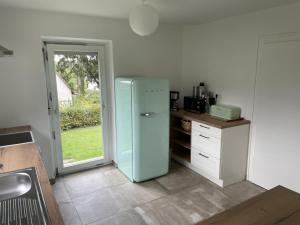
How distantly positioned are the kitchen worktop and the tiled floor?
94cm

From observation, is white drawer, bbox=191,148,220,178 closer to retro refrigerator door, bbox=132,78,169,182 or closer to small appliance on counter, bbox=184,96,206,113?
retro refrigerator door, bbox=132,78,169,182

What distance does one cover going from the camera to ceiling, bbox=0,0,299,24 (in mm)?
2373

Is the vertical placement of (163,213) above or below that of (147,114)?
below

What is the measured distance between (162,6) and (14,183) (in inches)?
88.2

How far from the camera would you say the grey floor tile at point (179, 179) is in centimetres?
309

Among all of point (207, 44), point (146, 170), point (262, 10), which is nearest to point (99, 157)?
point (146, 170)

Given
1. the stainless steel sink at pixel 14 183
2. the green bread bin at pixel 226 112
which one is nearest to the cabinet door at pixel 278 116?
the green bread bin at pixel 226 112

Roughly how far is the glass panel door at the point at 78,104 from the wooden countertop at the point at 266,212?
2754mm

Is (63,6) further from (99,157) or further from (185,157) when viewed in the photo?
(185,157)

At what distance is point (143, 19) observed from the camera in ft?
7.16

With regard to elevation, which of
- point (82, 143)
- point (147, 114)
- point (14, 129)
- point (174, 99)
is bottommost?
point (82, 143)

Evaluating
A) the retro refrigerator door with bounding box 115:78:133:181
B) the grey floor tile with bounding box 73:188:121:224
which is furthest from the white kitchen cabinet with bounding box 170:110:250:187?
the grey floor tile with bounding box 73:188:121:224

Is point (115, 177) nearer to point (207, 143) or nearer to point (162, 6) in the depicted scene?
point (207, 143)

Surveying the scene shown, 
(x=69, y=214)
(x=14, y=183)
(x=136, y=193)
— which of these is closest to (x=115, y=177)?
(x=136, y=193)
